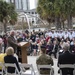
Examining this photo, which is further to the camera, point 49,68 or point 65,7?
point 65,7

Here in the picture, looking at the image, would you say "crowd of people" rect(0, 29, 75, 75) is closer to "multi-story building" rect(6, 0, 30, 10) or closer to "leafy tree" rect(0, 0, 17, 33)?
"leafy tree" rect(0, 0, 17, 33)

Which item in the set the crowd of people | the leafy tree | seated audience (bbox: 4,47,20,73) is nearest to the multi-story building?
the leafy tree

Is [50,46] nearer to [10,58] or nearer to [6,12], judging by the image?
[10,58]

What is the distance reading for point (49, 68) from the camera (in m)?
9.84

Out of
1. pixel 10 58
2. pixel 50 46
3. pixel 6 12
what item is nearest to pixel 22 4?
pixel 6 12

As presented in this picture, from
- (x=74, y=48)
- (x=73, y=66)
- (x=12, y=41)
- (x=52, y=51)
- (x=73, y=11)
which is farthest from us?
(x=73, y=11)

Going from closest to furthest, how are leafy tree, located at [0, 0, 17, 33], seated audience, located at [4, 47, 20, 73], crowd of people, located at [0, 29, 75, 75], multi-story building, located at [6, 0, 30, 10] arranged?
crowd of people, located at [0, 29, 75, 75], seated audience, located at [4, 47, 20, 73], leafy tree, located at [0, 0, 17, 33], multi-story building, located at [6, 0, 30, 10]

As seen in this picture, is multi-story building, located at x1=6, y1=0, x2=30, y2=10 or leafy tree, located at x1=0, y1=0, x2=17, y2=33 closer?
leafy tree, located at x1=0, y1=0, x2=17, y2=33

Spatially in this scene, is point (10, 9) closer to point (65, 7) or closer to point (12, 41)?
point (65, 7)

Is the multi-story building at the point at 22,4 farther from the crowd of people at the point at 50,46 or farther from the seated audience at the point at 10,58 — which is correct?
the seated audience at the point at 10,58

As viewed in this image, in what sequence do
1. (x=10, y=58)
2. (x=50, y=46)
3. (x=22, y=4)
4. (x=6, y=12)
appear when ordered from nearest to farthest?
(x=10, y=58) < (x=50, y=46) < (x=6, y=12) < (x=22, y=4)

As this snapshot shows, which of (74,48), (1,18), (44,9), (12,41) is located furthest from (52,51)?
(1,18)

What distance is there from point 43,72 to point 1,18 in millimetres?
44786

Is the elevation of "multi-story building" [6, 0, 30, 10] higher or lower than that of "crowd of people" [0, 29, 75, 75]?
higher
